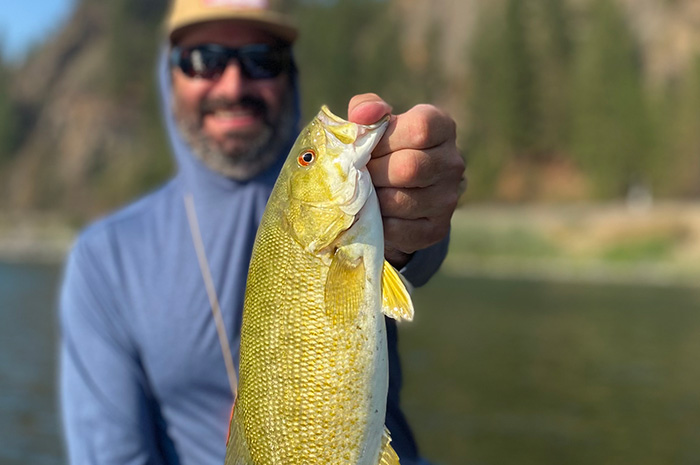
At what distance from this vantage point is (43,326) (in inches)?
934

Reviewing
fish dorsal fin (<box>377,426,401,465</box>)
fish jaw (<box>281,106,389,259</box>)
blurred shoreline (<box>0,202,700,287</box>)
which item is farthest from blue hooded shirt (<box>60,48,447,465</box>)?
blurred shoreline (<box>0,202,700,287</box>)

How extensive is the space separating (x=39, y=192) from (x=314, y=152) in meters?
80.1

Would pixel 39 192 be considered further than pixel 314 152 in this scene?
Yes

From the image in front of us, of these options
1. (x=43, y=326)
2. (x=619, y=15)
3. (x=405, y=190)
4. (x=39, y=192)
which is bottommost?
(x=39, y=192)

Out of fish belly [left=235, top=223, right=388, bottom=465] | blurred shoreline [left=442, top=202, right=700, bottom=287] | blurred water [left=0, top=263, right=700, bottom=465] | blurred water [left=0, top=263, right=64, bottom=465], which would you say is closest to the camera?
fish belly [left=235, top=223, right=388, bottom=465]

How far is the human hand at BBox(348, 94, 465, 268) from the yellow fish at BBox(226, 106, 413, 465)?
7cm

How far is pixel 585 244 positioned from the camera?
41.6 m

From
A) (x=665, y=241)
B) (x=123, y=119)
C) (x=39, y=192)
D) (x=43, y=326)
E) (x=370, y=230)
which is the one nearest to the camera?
(x=370, y=230)

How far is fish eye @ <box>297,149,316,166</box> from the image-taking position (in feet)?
7.33

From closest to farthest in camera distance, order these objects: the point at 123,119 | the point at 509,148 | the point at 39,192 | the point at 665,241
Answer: the point at 665,241, the point at 509,148, the point at 39,192, the point at 123,119

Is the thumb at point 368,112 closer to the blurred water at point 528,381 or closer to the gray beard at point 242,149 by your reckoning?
the gray beard at point 242,149

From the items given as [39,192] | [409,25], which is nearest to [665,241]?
[409,25]

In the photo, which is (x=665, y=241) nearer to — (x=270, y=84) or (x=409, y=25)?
(x=270, y=84)

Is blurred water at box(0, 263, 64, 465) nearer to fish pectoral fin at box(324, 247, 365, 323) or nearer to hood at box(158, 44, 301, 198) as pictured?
hood at box(158, 44, 301, 198)
